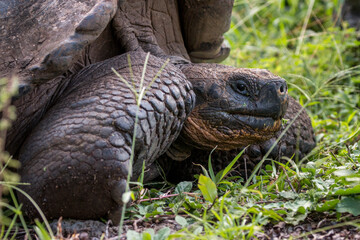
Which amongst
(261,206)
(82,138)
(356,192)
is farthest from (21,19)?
(356,192)

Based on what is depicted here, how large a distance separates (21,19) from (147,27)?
0.67 m

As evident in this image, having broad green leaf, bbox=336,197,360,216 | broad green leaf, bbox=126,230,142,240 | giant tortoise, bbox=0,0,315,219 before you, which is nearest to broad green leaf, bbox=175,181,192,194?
giant tortoise, bbox=0,0,315,219

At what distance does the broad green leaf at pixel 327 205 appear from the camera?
1725 mm

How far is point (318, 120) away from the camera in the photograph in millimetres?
3424

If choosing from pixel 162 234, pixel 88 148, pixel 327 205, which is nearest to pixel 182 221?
pixel 162 234

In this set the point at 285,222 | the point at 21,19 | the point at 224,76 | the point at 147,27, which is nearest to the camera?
the point at 285,222

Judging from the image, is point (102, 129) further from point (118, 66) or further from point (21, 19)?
point (21, 19)

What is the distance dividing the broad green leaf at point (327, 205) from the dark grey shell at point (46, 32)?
969mm

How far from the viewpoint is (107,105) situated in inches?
70.8

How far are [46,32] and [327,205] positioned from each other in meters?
1.17

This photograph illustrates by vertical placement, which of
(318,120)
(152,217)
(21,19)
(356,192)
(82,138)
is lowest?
(318,120)

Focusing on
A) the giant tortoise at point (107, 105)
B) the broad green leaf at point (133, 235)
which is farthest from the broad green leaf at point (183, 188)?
the broad green leaf at point (133, 235)

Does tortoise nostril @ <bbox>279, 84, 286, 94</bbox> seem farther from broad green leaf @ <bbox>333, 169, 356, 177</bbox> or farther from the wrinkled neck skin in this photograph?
broad green leaf @ <bbox>333, 169, 356, 177</bbox>

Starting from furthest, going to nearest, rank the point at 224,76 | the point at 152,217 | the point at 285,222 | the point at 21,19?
the point at 224,76, the point at 21,19, the point at 152,217, the point at 285,222
